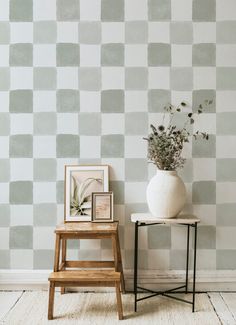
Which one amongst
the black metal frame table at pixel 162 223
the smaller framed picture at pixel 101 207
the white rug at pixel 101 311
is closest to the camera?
Result: the white rug at pixel 101 311

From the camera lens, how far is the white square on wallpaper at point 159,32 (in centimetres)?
327

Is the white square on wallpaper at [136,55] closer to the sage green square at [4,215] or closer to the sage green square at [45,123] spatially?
the sage green square at [45,123]

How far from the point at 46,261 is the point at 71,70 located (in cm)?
143

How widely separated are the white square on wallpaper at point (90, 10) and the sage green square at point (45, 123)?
752 millimetres

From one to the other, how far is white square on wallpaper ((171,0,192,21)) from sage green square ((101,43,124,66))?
448 mm

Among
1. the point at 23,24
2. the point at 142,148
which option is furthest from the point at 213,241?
the point at 23,24

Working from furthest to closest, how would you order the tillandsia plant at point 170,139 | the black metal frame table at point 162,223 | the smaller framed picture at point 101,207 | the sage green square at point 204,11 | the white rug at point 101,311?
the sage green square at point 204,11, the smaller framed picture at point 101,207, the tillandsia plant at point 170,139, the black metal frame table at point 162,223, the white rug at point 101,311

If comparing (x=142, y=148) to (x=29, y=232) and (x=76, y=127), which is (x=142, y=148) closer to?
(x=76, y=127)

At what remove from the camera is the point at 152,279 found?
10.8ft

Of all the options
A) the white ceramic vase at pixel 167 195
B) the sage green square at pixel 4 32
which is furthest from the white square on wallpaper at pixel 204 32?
the sage green square at pixel 4 32

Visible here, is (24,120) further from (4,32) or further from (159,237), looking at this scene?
(159,237)

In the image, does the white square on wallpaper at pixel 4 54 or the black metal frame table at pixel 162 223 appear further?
the white square on wallpaper at pixel 4 54

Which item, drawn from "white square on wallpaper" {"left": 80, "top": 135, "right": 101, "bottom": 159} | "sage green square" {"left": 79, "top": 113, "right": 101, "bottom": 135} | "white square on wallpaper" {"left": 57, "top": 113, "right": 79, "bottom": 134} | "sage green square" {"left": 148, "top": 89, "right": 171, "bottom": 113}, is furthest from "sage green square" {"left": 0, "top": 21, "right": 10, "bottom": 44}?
"sage green square" {"left": 148, "top": 89, "right": 171, "bottom": 113}

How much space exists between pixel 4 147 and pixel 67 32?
97cm
